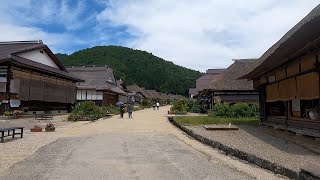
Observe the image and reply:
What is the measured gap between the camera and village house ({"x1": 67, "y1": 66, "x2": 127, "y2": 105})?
48438 mm

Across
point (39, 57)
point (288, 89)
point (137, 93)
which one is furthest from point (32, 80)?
point (137, 93)

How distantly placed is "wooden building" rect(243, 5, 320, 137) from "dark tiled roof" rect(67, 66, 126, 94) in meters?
33.5

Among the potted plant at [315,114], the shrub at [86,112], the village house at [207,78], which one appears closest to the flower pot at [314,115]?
the potted plant at [315,114]

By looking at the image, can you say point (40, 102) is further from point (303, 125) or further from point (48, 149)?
point (303, 125)

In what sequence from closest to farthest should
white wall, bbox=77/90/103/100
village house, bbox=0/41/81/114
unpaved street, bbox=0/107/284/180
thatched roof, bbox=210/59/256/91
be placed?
unpaved street, bbox=0/107/284/180
village house, bbox=0/41/81/114
thatched roof, bbox=210/59/256/91
white wall, bbox=77/90/103/100

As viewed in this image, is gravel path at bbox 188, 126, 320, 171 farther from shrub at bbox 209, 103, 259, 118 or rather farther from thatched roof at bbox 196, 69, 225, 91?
A: thatched roof at bbox 196, 69, 225, 91

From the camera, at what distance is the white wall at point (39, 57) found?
100 ft

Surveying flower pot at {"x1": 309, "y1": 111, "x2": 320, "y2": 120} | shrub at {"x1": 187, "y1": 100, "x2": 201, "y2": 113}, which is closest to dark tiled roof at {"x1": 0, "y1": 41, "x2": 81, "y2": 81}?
shrub at {"x1": 187, "y1": 100, "x2": 201, "y2": 113}

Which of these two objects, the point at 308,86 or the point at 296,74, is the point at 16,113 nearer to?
the point at 296,74

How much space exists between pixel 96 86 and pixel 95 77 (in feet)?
23.5

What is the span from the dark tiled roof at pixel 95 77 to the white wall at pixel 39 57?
13.1 metres

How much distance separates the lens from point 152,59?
13325 cm

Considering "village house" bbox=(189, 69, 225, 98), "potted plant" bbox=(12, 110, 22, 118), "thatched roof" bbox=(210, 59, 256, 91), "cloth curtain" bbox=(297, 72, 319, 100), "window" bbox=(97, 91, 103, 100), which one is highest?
"village house" bbox=(189, 69, 225, 98)

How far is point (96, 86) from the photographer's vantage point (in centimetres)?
4947
